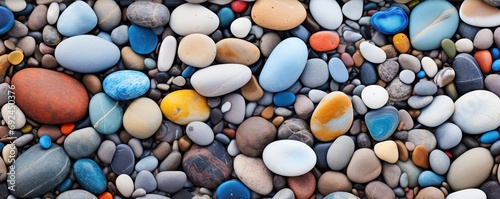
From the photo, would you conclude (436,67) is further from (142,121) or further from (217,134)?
(142,121)

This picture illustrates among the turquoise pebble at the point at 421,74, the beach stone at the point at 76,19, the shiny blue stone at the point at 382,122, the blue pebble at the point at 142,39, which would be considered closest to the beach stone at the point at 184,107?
the blue pebble at the point at 142,39

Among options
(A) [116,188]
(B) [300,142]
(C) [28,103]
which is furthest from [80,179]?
(B) [300,142]

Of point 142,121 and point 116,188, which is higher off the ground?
point 142,121

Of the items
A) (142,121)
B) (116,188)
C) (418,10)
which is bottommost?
(116,188)

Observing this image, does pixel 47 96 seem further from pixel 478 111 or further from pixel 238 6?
pixel 478 111

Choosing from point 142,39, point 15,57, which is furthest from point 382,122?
point 15,57

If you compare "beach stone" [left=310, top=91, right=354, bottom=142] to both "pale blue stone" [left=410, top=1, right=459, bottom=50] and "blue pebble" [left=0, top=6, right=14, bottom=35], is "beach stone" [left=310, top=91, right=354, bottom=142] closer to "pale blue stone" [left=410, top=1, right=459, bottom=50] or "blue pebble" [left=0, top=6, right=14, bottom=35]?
"pale blue stone" [left=410, top=1, right=459, bottom=50]

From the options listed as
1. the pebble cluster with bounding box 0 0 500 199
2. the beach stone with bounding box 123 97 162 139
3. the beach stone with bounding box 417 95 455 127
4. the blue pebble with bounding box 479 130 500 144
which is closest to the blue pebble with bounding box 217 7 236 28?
the pebble cluster with bounding box 0 0 500 199
